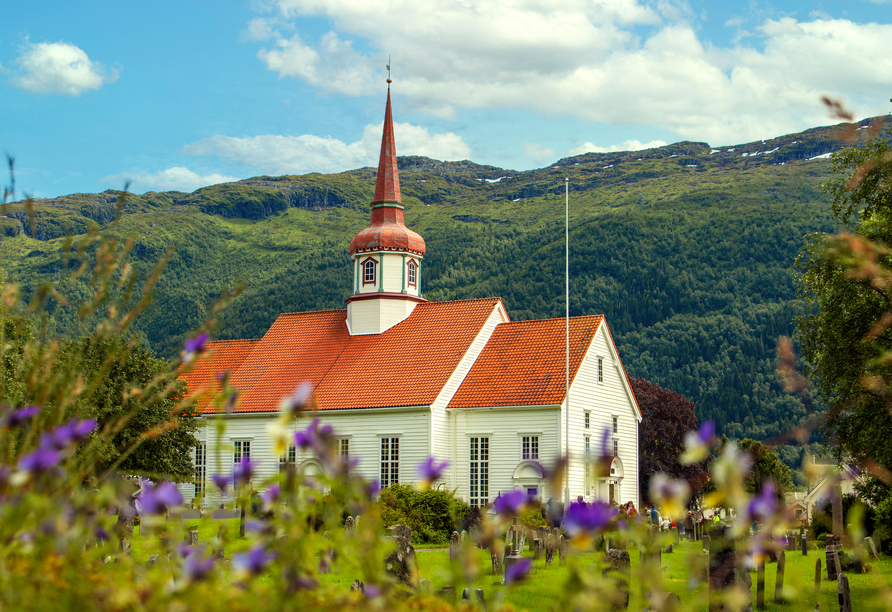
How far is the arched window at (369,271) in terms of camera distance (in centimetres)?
5006

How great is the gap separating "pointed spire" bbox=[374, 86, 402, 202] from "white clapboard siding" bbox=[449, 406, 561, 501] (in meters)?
14.6

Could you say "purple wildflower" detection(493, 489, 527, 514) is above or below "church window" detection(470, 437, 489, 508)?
above

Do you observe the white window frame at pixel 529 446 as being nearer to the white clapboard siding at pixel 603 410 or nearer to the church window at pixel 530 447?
the church window at pixel 530 447

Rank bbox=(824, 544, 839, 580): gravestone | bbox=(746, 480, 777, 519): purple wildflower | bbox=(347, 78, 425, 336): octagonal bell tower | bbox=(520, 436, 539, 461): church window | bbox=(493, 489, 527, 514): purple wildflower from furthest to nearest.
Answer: bbox=(347, 78, 425, 336): octagonal bell tower, bbox=(520, 436, 539, 461): church window, bbox=(824, 544, 839, 580): gravestone, bbox=(493, 489, 527, 514): purple wildflower, bbox=(746, 480, 777, 519): purple wildflower

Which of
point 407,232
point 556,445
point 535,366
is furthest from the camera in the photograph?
point 407,232

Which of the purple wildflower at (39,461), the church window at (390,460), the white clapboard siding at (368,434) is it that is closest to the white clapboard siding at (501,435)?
the white clapboard siding at (368,434)

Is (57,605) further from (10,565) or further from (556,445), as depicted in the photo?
(556,445)

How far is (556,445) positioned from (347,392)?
425 inches

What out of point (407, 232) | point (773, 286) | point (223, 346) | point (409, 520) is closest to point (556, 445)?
point (409, 520)

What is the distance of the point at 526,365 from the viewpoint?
4375 centimetres

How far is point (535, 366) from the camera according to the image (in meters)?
43.3

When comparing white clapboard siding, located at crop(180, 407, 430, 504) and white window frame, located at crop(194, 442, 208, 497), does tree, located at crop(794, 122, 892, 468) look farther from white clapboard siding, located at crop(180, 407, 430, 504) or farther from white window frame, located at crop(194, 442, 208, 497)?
white window frame, located at crop(194, 442, 208, 497)

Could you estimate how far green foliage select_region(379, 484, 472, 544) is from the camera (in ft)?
113

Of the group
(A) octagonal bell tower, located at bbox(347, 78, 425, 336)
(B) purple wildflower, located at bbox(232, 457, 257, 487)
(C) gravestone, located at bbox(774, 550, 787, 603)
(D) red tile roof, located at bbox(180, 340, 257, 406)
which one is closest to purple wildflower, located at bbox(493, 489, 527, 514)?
(B) purple wildflower, located at bbox(232, 457, 257, 487)
